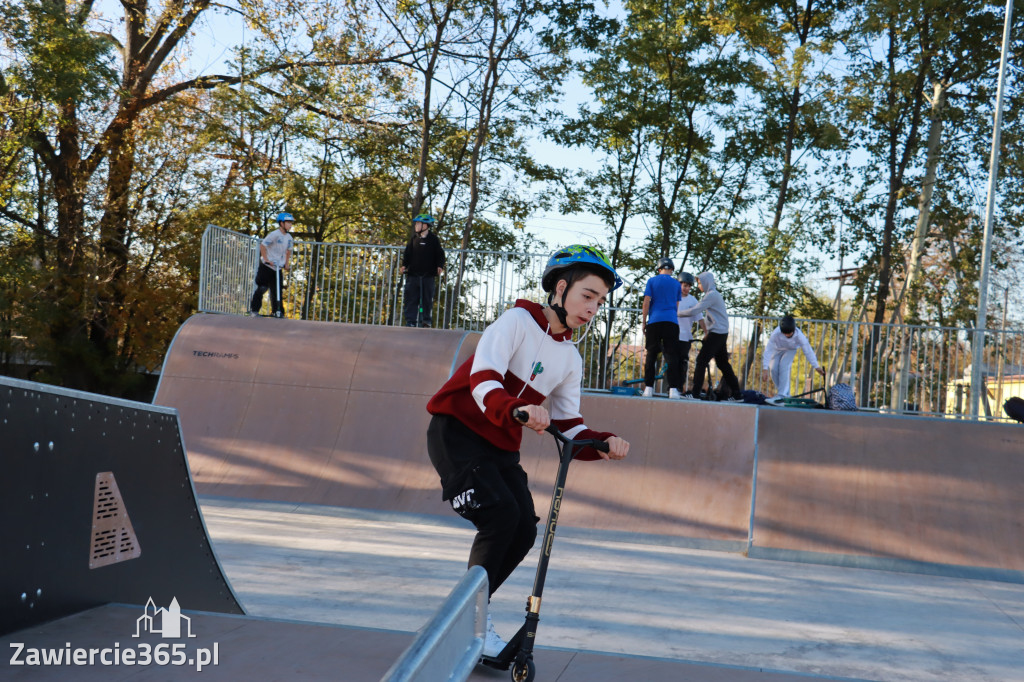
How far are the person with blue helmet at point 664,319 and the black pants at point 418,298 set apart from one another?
4.17 meters

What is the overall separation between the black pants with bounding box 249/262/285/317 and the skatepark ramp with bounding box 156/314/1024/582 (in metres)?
2.89

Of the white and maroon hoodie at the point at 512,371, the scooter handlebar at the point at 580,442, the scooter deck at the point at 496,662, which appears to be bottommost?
the scooter deck at the point at 496,662

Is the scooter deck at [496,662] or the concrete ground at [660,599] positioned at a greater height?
the scooter deck at [496,662]

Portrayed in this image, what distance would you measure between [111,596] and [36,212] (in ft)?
90.3

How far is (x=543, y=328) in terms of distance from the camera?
12.0 feet

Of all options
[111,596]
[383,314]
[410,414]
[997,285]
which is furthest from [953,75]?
[111,596]

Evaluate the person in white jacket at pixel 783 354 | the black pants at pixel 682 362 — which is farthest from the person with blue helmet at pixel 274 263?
the person in white jacket at pixel 783 354

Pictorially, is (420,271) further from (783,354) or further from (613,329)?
(783,354)

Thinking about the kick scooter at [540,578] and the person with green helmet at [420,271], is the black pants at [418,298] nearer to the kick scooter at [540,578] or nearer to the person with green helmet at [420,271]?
the person with green helmet at [420,271]

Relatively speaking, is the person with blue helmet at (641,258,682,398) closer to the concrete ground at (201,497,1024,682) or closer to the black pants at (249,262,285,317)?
the concrete ground at (201,497,1024,682)

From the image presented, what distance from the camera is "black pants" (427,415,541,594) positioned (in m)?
3.49

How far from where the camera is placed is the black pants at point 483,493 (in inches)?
137

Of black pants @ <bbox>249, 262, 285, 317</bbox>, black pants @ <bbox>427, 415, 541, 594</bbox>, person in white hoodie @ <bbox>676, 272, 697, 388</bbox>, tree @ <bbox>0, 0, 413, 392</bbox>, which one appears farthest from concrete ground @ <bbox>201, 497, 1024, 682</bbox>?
tree @ <bbox>0, 0, 413, 392</bbox>

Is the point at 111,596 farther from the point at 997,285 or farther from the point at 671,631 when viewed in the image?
the point at 997,285
